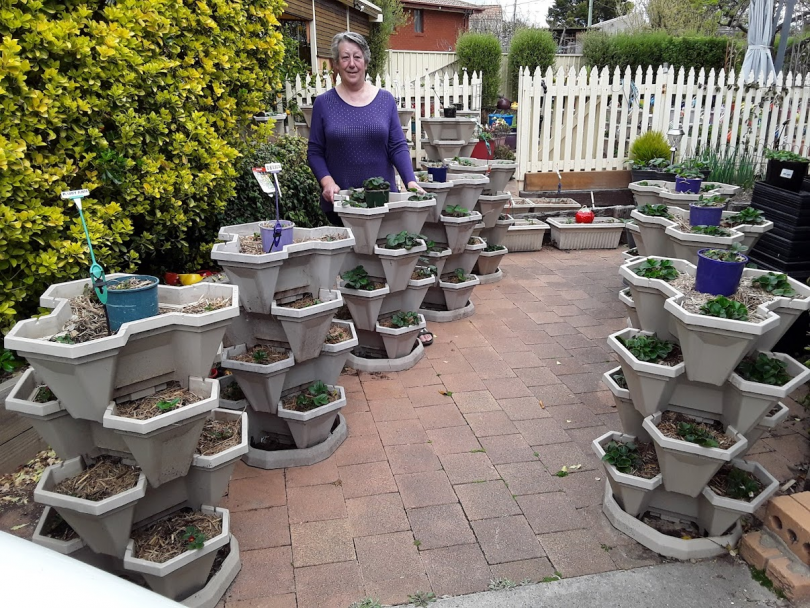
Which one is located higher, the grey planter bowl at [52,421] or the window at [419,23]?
the window at [419,23]

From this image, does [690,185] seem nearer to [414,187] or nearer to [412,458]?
[414,187]

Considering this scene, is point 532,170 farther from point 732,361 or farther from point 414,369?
point 732,361

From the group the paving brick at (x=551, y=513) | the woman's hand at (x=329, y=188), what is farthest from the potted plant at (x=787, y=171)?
the woman's hand at (x=329, y=188)

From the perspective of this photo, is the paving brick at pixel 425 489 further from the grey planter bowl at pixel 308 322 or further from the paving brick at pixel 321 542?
the grey planter bowl at pixel 308 322

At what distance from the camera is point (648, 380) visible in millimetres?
2256

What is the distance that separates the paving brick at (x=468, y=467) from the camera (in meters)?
2.82

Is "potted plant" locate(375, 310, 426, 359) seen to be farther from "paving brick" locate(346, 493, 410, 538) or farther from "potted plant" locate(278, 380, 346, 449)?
"paving brick" locate(346, 493, 410, 538)

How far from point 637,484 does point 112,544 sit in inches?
77.0

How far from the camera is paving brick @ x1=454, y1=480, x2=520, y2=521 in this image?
2586 millimetres

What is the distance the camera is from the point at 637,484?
7.64 ft

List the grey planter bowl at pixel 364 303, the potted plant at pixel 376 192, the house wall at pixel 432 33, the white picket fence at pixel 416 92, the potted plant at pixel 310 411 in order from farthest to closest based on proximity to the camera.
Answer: the house wall at pixel 432 33, the white picket fence at pixel 416 92, the grey planter bowl at pixel 364 303, the potted plant at pixel 376 192, the potted plant at pixel 310 411

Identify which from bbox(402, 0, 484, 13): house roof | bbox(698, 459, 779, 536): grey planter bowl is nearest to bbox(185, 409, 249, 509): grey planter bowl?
bbox(698, 459, 779, 536): grey planter bowl

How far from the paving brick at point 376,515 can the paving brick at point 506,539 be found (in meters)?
0.33

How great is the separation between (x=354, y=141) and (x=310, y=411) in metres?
1.89
